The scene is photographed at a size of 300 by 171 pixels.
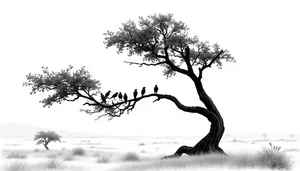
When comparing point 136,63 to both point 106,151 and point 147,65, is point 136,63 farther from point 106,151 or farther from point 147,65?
point 106,151

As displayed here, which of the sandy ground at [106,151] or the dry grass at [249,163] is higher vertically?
the dry grass at [249,163]

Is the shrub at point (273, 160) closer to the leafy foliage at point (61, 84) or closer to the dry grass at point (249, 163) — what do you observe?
the dry grass at point (249, 163)

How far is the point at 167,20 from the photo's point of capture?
62.2ft

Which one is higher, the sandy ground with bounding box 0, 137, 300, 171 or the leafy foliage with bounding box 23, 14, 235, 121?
the leafy foliage with bounding box 23, 14, 235, 121

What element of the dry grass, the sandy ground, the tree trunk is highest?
the tree trunk

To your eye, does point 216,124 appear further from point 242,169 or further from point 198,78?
point 242,169

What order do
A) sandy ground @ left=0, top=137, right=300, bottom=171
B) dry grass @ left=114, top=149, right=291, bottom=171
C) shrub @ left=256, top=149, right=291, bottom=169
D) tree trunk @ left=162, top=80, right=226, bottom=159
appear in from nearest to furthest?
1. dry grass @ left=114, top=149, right=291, bottom=171
2. shrub @ left=256, top=149, right=291, bottom=169
3. sandy ground @ left=0, top=137, right=300, bottom=171
4. tree trunk @ left=162, top=80, right=226, bottom=159

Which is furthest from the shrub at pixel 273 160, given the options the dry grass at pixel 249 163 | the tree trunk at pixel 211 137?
the tree trunk at pixel 211 137

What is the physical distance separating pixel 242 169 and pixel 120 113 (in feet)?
29.8

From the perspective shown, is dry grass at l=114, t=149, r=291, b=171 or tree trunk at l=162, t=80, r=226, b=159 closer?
dry grass at l=114, t=149, r=291, b=171

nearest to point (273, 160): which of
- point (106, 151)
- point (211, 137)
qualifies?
point (211, 137)

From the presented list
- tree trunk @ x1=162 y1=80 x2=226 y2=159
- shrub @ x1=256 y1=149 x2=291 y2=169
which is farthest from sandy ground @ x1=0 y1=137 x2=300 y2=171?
tree trunk @ x1=162 y1=80 x2=226 y2=159

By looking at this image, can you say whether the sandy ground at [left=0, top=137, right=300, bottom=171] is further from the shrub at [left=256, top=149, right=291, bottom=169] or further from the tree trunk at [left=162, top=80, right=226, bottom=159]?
the tree trunk at [left=162, top=80, right=226, bottom=159]

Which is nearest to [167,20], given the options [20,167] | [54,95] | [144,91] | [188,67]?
[188,67]
